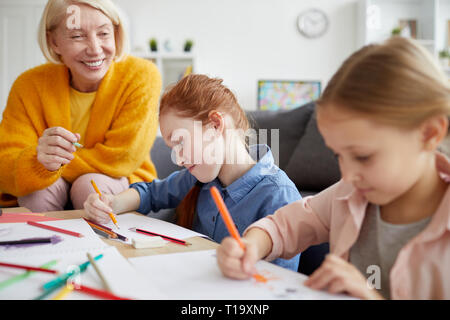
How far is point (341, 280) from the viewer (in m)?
0.48

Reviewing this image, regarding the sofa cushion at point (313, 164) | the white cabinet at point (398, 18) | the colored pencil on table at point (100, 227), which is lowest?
the sofa cushion at point (313, 164)

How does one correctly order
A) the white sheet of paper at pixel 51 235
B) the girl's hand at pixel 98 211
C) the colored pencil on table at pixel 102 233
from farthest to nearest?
1. the girl's hand at pixel 98 211
2. the colored pencil on table at pixel 102 233
3. the white sheet of paper at pixel 51 235

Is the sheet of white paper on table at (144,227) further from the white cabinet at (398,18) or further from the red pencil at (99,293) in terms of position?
the white cabinet at (398,18)

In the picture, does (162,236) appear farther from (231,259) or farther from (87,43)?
(87,43)

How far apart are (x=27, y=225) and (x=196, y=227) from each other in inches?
16.6

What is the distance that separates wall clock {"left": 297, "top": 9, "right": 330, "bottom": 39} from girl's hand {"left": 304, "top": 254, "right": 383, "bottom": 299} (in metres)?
4.10

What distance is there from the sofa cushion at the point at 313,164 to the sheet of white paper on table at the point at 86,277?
1.30 metres

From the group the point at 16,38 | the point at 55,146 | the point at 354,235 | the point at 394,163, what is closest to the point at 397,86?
the point at 394,163

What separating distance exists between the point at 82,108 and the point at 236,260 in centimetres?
105

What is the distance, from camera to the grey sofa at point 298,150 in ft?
5.95

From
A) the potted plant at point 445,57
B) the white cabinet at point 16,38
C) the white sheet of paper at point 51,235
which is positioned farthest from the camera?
the potted plant at point 445,57

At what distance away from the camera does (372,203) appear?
618 millimetres

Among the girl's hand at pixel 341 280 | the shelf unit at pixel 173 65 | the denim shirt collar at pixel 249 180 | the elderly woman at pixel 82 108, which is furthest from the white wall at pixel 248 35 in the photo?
the girl's hand at pixel 341 280

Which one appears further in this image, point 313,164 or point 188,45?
point 188,45
